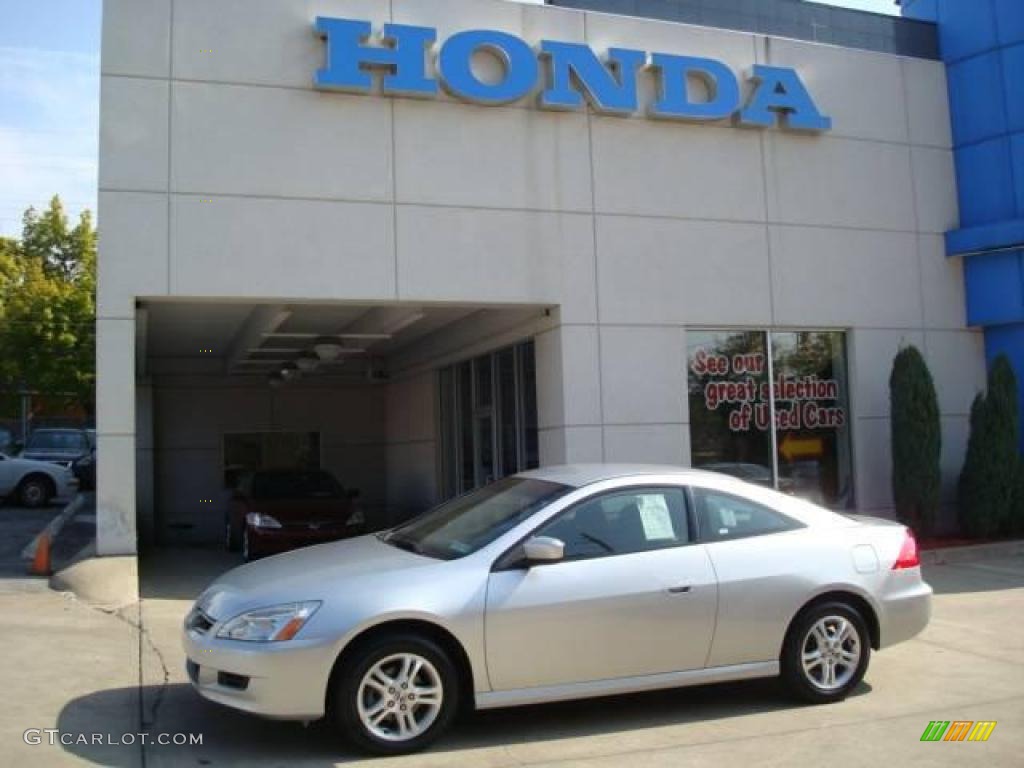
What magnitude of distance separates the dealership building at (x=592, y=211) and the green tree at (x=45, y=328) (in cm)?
2299

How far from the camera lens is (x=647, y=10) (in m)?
13.4

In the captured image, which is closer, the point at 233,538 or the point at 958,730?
the point at 958,730

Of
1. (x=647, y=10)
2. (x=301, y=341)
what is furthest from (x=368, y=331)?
(x=647, y=10)

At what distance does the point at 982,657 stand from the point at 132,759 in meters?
5.92

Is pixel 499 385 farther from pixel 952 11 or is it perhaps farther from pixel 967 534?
pixel 952 11

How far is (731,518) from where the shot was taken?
629cm

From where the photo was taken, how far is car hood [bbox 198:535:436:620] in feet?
17.5

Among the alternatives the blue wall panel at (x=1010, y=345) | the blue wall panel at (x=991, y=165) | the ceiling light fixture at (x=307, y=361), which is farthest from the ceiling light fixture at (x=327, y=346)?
the blue wall panel at (x=1010, y=345)

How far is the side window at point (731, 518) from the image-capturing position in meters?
6.21

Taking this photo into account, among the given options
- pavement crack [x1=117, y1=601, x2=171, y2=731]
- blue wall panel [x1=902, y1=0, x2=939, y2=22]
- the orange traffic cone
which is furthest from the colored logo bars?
blue wall panel [x1=902, y1=0, x2=939, y2=22]

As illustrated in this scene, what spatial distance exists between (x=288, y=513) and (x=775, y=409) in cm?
653

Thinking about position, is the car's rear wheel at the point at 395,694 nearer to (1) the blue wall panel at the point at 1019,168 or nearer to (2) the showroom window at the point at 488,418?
(2) the showroom window at the point at 488,418

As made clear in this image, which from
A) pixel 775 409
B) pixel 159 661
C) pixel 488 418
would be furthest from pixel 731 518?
pixel 488 418

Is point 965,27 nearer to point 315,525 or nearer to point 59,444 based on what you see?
point 315,525
